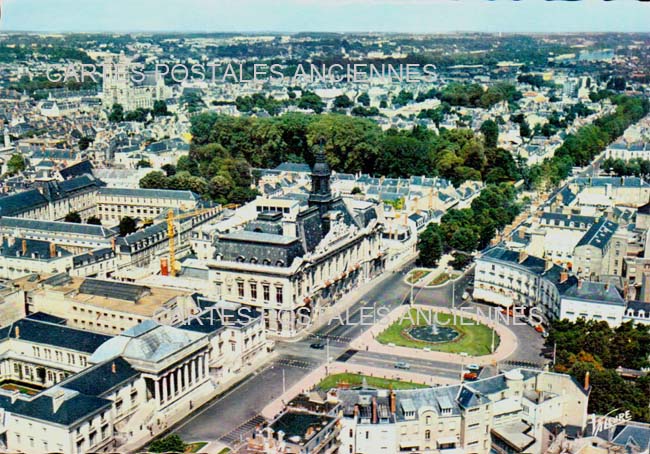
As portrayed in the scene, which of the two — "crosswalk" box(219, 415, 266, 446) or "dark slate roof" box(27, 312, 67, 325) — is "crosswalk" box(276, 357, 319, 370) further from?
"dark slate roof" box(27, 312, 67, 325)

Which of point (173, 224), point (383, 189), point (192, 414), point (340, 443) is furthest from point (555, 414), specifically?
point (383, 189)

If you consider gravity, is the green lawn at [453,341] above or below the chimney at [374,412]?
below

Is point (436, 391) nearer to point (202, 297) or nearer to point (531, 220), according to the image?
point (202, 297)

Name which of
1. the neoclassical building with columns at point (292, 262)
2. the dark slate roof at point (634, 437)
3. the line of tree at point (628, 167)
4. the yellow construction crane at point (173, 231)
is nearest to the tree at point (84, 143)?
the yellow construction crane at point (173, 231)

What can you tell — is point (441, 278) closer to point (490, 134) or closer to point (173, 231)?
point (173, 231)

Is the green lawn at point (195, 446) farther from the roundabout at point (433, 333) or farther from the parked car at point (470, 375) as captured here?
the roundabout at point (433, 333)

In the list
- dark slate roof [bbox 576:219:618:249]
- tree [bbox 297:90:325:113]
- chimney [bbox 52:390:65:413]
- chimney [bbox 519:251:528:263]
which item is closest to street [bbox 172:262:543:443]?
chimney [bbox 519:251:528:263]

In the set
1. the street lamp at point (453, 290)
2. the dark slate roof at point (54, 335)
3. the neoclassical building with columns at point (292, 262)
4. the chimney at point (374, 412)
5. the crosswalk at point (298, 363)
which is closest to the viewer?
the chimney at point (374, 412)
